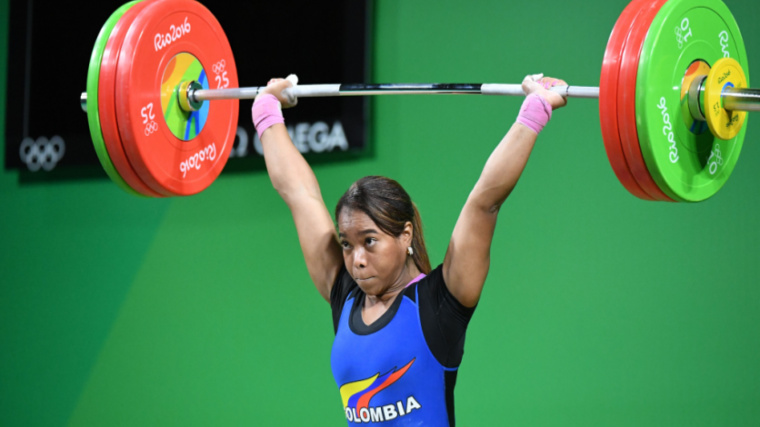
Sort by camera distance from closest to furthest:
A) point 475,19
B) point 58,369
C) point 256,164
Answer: point 475,19
point 256,164
point 58,369

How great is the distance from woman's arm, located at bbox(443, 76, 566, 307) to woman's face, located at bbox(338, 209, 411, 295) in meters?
0.15

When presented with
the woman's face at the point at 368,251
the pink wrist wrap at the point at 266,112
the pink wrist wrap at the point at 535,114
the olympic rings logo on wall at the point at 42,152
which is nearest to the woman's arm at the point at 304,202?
the pink wrist wrap at the point at 266,112

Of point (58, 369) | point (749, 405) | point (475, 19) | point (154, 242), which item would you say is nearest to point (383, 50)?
point (475, 19)

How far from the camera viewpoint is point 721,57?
215 cm

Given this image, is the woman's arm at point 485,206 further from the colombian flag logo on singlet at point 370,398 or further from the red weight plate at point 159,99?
the red weight plate at point 159,99

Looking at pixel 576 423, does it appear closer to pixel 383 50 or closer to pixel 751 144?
pixel 751 144

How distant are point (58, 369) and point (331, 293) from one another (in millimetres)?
2300

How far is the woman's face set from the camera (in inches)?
79.9

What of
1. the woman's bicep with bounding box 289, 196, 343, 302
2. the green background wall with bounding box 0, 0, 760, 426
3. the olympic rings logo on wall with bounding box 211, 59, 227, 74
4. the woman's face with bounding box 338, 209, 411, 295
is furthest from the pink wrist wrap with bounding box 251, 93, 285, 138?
the green background wall with bounding box 0, 0, 760, 426

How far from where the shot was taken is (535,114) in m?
1.96

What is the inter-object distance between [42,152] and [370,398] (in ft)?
8.34

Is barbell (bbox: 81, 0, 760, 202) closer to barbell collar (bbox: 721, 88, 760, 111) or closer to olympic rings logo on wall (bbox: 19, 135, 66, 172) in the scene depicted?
barbell collar (bbox: 721, 88, 760, 111)

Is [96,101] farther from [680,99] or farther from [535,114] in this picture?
[680,99]

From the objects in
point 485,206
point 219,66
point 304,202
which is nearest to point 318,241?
point 304,202
